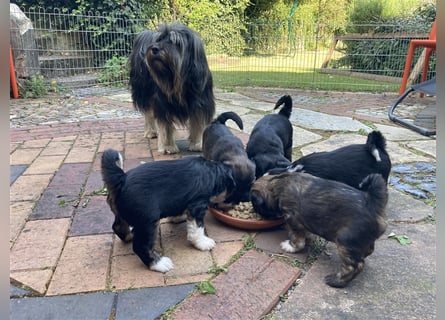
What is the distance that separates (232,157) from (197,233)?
0.80 metres

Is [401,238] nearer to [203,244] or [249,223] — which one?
[249,223]

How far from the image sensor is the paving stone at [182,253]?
2107 millimetres

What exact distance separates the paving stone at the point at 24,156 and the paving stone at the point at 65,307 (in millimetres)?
2254

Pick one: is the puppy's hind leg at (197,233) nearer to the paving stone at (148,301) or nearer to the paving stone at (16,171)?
the paving stone at (148,301)

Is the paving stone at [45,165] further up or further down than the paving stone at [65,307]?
further up

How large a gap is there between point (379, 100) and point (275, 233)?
561 centimetres

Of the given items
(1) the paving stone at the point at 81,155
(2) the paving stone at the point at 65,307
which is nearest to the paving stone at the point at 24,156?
(1) the paving stone at the point at 81,155

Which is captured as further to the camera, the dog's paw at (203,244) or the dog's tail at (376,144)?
the dog's tail at (376,144)

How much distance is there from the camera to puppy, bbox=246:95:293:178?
3010mm

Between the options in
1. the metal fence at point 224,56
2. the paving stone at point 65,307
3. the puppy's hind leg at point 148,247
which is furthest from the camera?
the metal fence at point 224,56

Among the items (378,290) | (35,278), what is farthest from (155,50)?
(378,290)

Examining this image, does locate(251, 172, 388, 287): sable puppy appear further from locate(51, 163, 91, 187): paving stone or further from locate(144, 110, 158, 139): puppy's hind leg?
locate(144, 110, 158, 139): puppy's hind leg

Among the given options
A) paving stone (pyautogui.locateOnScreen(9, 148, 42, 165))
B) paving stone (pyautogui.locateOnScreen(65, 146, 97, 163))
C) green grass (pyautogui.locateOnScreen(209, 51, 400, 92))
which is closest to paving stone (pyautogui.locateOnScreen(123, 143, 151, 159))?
paving stone (pyautogui.locateOnScreen(65, 146, 97, 163))

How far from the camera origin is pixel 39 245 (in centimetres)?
231
